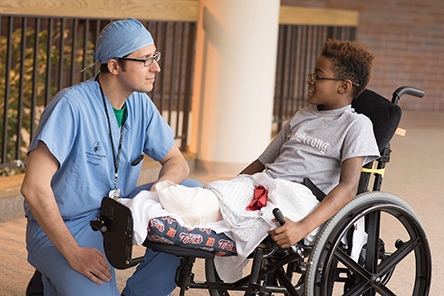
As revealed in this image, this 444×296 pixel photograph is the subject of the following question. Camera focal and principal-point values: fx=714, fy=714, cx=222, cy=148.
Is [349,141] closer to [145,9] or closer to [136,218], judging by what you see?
[136,218]

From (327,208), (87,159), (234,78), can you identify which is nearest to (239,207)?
(327,208)

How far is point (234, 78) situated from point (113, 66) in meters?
2.57

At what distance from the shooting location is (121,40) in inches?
79.7

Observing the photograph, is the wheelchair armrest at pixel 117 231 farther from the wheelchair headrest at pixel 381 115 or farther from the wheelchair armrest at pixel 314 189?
the wheelchair headrest at pixel 381 115

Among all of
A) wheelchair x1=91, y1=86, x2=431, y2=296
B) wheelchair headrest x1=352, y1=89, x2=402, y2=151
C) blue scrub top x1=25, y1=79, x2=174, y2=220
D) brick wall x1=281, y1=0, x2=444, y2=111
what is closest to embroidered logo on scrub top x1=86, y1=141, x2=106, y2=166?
blue scrub top x1=25, y1=79, x2=174, y2=220

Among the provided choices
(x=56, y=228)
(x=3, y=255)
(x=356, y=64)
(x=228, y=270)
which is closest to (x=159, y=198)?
(x=56, y=228)

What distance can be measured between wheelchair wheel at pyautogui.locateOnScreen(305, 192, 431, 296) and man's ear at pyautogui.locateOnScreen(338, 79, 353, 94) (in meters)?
0.35

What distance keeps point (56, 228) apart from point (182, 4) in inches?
116

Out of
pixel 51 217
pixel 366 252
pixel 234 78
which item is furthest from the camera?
pixel 234 78

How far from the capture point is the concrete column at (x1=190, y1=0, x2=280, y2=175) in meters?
4.57

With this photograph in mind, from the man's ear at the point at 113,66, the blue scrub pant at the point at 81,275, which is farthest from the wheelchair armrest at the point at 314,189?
the man's ear at the point at 113,66

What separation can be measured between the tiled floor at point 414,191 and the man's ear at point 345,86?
991 mm

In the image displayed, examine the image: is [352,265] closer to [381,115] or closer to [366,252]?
[366,252]

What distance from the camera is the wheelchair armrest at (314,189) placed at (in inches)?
81.2
